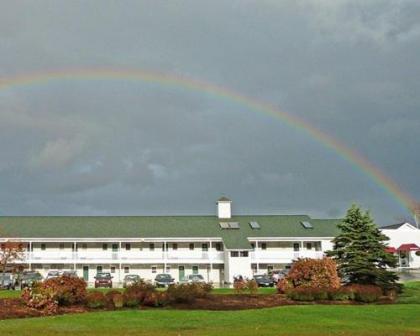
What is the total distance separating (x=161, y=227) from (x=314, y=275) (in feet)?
117

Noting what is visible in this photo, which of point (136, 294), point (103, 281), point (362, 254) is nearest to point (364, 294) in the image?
point (362, 254)

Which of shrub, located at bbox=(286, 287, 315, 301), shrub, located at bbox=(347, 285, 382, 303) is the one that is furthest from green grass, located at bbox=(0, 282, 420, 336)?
shrub, located at bbox=(347, 285, 382, 303)

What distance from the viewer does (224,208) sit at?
238 ft

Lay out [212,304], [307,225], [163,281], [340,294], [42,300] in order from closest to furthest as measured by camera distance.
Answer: [42,300] < [212,304] < [340,294] < [163,281] < [307,225]

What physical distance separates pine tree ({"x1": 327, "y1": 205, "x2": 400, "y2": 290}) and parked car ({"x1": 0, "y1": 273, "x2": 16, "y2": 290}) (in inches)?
1032

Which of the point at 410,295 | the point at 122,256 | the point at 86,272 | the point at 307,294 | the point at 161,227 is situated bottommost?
the point at 410,295

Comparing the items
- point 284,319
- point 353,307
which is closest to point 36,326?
point 284,319

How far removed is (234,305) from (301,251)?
3916 centimetres

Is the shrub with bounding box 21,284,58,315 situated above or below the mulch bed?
above

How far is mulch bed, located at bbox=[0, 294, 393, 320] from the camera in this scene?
23.9 meters

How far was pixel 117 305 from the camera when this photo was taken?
25906 mm

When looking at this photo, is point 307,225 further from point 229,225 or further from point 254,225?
point 229,225

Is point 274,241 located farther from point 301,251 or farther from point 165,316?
point 165,316

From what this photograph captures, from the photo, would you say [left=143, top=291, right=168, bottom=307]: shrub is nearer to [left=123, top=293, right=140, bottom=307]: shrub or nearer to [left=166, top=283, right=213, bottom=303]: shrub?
[left=166, top=283, right=213, bottom=303]: shrub
